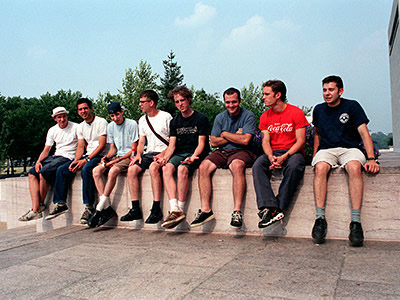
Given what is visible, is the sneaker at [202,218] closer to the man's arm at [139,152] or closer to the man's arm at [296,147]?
the man's arm at [296,147]

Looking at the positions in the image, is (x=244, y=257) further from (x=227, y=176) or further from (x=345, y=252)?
(x=227, y=176)

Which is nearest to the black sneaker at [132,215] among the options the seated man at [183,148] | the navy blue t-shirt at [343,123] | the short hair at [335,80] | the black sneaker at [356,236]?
the seated man at [183,148]

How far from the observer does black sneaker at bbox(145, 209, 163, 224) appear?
5.34m

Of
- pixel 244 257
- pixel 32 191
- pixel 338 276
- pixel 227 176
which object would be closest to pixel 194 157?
pixel 227 176

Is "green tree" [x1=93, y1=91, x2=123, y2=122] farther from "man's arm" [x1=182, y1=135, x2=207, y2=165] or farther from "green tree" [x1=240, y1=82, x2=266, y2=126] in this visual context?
"man's arm" [x1=182, y1=135, x2=207, y2=165]

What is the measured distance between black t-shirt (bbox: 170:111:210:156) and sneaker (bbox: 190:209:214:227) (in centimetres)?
93

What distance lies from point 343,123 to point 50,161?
506 cm

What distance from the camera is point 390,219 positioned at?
443cm

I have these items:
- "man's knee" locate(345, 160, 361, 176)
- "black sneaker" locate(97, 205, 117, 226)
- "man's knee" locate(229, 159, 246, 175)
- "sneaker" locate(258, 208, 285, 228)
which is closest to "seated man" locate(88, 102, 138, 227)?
"black sneaker" locate(97, 205, 117, 226)

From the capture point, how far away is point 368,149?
442 centimetres

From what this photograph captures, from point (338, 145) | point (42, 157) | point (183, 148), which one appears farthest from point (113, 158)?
point (338, 145)

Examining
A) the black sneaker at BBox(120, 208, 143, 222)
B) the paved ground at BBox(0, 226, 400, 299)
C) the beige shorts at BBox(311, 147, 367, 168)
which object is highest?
the beige shorts at BBox(311, 147, 367, 168)

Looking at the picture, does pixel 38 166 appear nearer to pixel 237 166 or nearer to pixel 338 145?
pixel 237 166

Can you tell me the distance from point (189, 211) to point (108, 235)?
1207 millimetres
